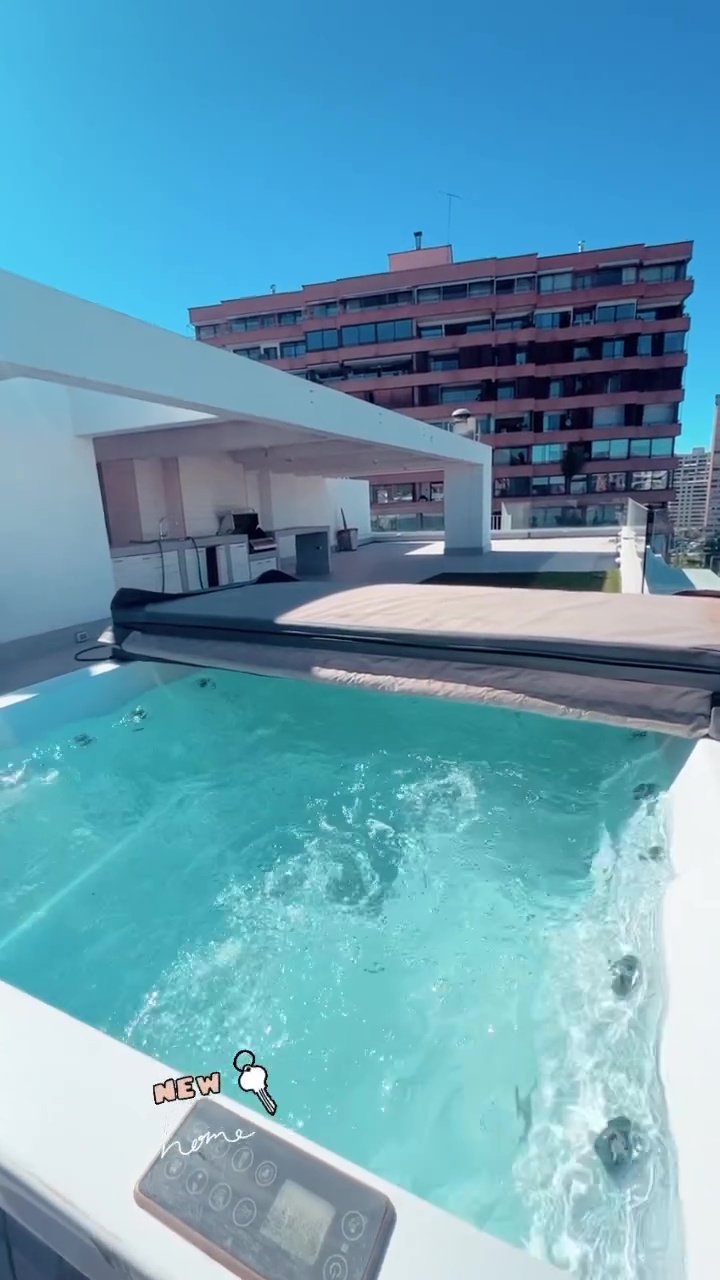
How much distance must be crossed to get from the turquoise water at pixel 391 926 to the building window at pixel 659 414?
36180mm

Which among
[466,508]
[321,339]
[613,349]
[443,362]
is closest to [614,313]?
[613,349]

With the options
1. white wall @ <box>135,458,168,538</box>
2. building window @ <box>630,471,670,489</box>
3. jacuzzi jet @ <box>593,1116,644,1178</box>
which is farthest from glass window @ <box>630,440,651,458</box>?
jacuzzi jet @ <box>593,1116,644,1178</box>

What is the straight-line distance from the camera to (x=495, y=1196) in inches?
62.3

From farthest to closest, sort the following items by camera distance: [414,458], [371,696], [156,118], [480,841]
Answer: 1. [414,458]
2. [156,118]
3. [371,696]
4. [480,841]

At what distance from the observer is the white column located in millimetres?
14672

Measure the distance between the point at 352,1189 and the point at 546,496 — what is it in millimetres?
37340

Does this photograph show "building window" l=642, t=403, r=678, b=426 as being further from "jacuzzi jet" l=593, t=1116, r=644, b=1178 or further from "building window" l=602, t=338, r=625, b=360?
"jacuzzi jet" l=593, t=1116, r=644, b=1178

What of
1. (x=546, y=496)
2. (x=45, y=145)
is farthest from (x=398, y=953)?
(x=546, y=496)

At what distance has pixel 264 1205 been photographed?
92 centimetres

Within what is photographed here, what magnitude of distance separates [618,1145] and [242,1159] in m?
1.17

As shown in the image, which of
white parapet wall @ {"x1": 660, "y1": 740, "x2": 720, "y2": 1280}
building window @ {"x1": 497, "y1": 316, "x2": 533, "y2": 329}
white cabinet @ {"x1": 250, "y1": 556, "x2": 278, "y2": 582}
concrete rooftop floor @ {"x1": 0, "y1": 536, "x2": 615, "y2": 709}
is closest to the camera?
white parapet wall @ {"x1": 660, "y1": 740, "x2": 720, "y2": 1280}

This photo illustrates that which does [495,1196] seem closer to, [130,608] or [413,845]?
[413,845]

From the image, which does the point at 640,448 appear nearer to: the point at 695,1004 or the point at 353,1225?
the point at 695,1004

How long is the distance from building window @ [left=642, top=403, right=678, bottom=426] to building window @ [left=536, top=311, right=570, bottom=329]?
22.5 ft
